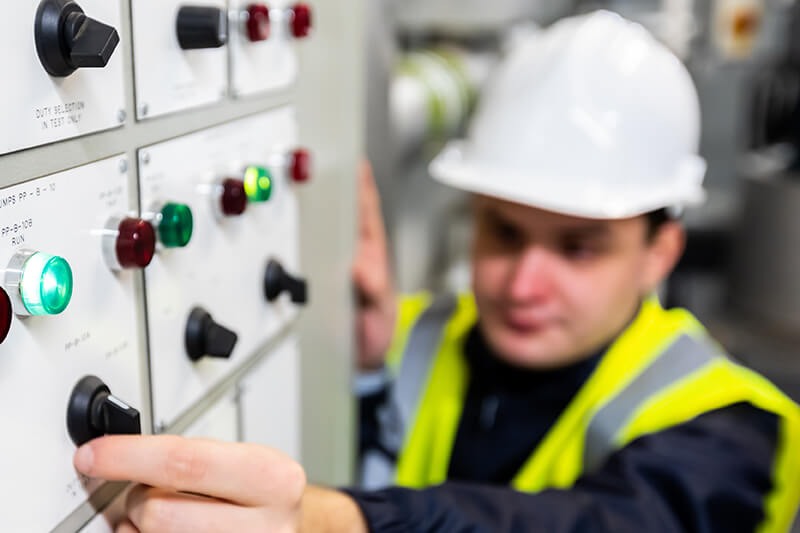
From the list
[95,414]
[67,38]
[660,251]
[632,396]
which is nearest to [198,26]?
[67,38]

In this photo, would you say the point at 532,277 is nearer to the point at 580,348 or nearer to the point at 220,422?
the point at 580,348

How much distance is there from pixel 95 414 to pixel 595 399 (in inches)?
31.2

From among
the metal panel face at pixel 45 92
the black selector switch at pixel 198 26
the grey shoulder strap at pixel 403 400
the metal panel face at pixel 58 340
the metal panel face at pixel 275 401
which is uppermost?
the black selector switch at pixel 198 26

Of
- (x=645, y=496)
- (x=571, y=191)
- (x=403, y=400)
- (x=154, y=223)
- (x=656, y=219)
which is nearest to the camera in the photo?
(x=154, y=223)

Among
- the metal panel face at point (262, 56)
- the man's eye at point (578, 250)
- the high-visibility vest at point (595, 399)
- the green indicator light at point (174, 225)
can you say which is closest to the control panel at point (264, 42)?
the metal panel face at point (262, 56)

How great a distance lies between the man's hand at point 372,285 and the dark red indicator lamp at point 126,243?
22.9 inches

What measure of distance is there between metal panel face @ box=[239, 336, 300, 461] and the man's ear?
0.59 meters

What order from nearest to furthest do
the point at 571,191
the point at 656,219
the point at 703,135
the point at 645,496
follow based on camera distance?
the point at 645,496, the point at 571,191, the point at 656,219, the point at 703,135

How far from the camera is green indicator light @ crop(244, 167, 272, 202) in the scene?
2.02 ft

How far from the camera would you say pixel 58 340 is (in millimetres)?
411

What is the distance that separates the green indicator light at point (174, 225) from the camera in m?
0.49

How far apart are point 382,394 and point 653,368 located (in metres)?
0.45

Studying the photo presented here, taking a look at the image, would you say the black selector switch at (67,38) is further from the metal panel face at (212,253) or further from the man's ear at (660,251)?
the man's ear at (660,251)

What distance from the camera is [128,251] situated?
1.46ft
